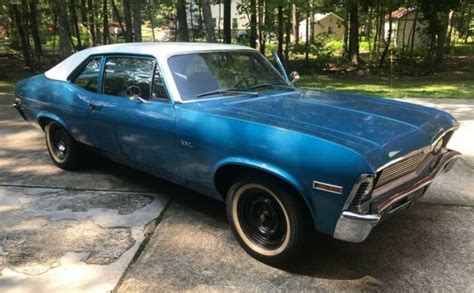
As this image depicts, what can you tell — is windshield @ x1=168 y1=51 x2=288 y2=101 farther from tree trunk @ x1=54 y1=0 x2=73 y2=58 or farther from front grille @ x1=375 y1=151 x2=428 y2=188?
tree trunk @ x1=54 y1=0 x2=73 y2=58

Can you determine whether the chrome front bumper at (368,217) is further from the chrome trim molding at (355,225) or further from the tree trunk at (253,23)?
the tree trunk at (253,23)

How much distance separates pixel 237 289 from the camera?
3.01 metres

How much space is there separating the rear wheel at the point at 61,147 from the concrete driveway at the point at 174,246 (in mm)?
380

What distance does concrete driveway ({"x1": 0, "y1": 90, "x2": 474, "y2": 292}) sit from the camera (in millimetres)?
3100

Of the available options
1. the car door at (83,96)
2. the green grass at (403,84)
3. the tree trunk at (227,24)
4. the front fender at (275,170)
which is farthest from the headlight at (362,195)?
the tree trunk at (227,24)

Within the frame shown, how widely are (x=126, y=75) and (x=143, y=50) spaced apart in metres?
0.30

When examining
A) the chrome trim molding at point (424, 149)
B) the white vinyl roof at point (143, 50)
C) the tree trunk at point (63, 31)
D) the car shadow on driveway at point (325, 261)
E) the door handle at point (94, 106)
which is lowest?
the car shadow on driveway at point (325, 261)

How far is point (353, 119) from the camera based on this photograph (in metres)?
3.34

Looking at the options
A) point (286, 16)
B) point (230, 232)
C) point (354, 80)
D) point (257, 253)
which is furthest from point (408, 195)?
point (286, 16)

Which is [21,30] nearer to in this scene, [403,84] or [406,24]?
[403,84]

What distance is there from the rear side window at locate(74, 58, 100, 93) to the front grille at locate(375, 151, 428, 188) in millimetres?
3068

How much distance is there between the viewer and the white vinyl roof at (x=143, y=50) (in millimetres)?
4102

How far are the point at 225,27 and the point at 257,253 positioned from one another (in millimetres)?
15681

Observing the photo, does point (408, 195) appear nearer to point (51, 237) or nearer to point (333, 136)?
point (333, 136)
